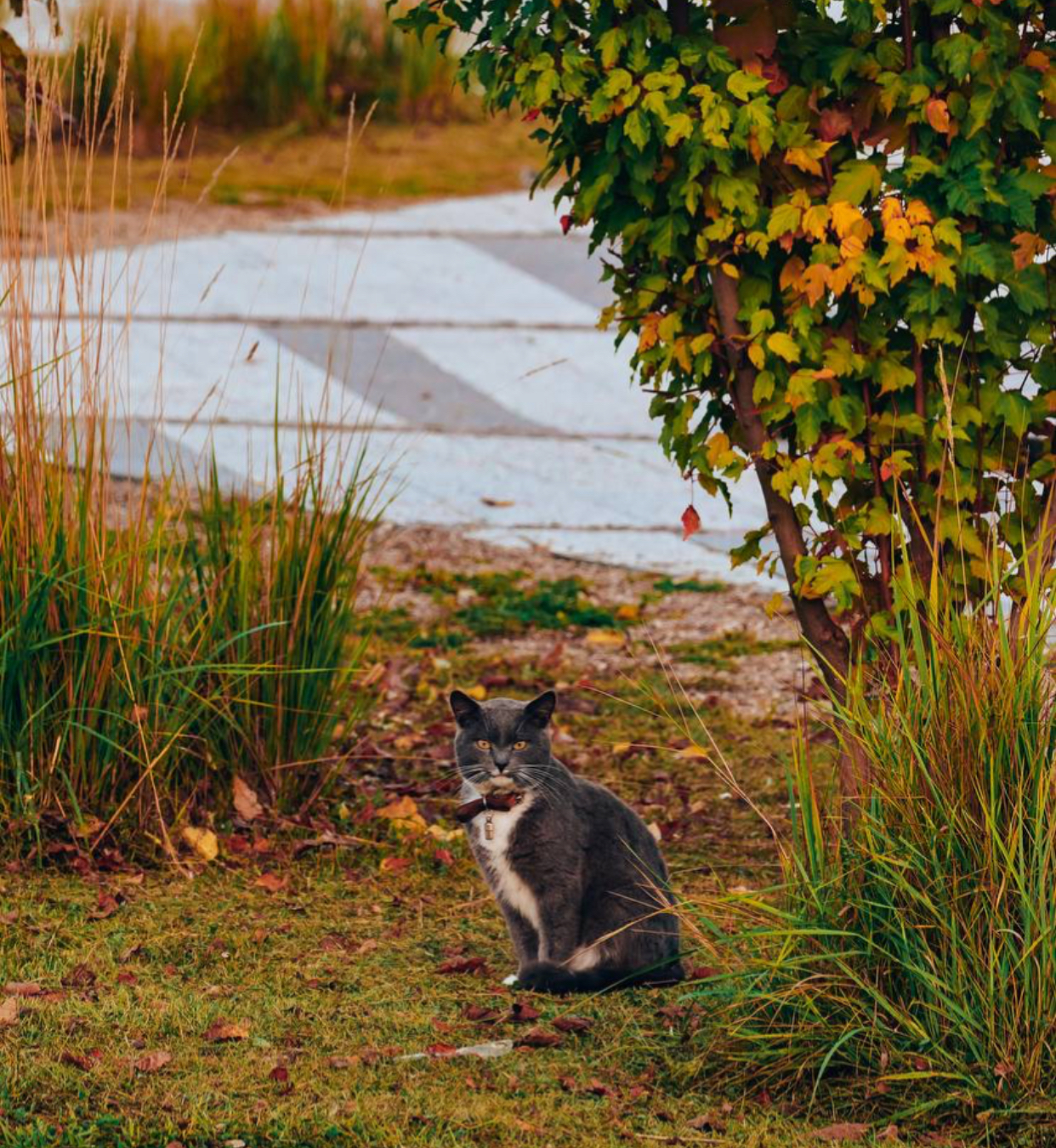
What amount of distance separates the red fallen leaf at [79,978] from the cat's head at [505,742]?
979 mm

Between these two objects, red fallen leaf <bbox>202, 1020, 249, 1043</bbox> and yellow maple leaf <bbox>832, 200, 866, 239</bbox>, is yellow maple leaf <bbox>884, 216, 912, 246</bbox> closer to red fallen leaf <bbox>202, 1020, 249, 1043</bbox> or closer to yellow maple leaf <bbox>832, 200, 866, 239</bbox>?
yellow maple leaf <bbox>832, 200, 866, 239</bbox>

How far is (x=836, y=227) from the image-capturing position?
402 cm

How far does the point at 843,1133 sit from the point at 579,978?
0.88 metres

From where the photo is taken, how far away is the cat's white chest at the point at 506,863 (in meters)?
4.26

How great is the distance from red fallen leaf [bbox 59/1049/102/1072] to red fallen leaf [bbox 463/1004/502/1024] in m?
0.80

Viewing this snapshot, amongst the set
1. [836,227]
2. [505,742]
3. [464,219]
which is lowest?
[505,742]

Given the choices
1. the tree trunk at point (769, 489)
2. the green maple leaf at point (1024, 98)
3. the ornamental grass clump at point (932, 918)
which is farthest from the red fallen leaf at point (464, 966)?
the green maple leaf at point (1024, 98)

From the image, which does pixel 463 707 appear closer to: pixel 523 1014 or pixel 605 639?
pixel 523 1014

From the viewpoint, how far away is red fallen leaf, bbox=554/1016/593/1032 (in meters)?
3.99

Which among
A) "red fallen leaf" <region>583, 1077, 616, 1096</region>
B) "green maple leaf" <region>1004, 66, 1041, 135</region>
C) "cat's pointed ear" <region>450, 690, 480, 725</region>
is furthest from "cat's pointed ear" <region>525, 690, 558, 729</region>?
"green maple leaf" <region>1004, 66, 1041, 135</region>

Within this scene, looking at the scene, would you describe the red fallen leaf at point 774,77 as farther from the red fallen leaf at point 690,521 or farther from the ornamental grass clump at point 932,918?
the ornamental grass clump at point 932,918

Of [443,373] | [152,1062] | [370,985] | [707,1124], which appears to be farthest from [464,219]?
[707,1124]

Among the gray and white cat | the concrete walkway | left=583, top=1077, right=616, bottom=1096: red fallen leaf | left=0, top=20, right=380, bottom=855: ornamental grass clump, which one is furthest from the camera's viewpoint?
the concrete walkway

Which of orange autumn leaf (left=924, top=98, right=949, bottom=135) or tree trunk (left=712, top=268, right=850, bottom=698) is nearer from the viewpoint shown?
orange autumn leaf (left=924, top=98, right=949, bottom=135)
